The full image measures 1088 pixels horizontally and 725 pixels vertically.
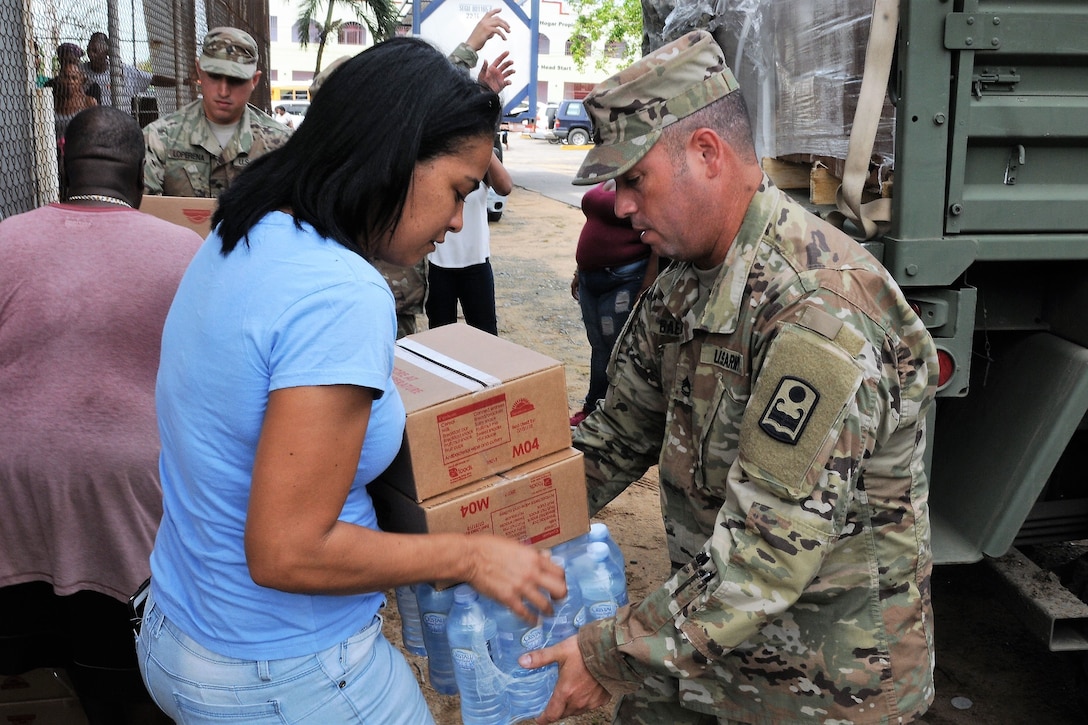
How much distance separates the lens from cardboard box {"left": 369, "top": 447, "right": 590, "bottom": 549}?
1.90 meters

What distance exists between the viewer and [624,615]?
6.48ft

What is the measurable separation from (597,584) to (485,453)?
50 cm

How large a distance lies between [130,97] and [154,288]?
3.27m

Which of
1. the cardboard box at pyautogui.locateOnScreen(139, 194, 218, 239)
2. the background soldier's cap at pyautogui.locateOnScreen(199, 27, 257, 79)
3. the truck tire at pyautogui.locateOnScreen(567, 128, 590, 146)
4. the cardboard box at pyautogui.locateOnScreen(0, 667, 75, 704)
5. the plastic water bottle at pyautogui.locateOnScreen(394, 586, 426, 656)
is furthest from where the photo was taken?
the truck tire at pyautogui.locateOnScreen(567, 128, 590, 146)

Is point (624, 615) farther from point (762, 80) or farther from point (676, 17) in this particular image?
point (676, 17)

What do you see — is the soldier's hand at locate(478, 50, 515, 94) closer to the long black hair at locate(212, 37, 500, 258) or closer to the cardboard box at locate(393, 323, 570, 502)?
the cardboard box at locate(393, 323, 570, 502)

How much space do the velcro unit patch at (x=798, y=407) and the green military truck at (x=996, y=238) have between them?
107cm

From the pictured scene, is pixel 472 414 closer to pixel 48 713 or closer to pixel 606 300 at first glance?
pixel 48 713

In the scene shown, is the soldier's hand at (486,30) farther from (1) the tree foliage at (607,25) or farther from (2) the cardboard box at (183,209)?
(1) the tree foliage at (607,25)

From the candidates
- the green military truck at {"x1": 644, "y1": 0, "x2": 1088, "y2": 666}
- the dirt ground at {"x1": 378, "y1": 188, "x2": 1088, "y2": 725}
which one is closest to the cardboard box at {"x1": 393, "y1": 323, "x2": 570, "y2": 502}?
the green military truck at {"x1": 644, "y1": 0, "x2": 1088, "y2": 666}

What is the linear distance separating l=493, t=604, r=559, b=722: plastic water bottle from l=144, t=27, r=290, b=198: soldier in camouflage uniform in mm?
3172

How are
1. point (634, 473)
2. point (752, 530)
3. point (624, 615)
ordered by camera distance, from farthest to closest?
point (634, 473) < point (624, 615) < point (752, 530)

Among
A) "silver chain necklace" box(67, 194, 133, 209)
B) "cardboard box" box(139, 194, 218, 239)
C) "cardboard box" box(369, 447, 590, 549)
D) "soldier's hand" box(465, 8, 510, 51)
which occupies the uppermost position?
"soldier's hand" box(465, 8, 510, 51)

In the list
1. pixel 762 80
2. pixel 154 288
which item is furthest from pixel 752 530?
pixel 762 80
